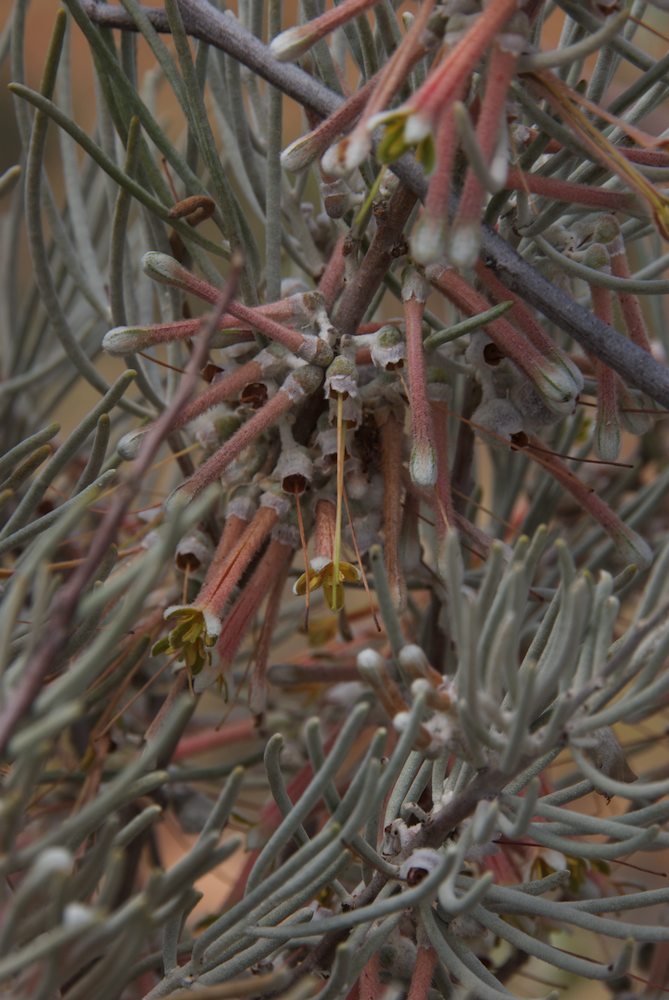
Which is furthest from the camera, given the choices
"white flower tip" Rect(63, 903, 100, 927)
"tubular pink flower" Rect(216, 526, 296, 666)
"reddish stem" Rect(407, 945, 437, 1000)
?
"tubular pink flower" Rect(216, 526, 296, 666)

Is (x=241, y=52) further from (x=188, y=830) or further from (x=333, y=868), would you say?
(x=188, y=830)

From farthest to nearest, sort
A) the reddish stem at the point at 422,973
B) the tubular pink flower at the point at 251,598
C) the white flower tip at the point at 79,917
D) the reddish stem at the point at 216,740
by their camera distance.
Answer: the reddish stem at the point at 216,740 → the tubular pink flower at the point at 251,598 → the reddish stem at the point at 422,973 → the white flower tip at the point at 79,917

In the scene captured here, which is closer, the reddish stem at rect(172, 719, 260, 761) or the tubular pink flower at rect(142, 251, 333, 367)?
the tubular pink flower at rect(142, 251, 333, 367)

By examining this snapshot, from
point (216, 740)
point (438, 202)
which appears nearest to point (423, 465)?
point (438, 202)

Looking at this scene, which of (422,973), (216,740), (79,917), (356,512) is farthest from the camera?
(216,740)

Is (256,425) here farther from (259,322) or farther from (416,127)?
(416,127)

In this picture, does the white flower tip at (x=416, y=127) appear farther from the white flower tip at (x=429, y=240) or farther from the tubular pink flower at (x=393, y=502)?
the tubular pink flower at (x=393, y=502)

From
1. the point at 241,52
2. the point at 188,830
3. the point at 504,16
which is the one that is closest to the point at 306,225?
the point at 241,52

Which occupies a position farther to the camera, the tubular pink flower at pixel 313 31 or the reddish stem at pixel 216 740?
the reddish stem at pixel 216 740

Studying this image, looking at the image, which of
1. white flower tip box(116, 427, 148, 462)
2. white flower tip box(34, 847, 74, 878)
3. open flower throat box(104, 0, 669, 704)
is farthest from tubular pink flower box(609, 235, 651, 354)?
white flower tip box(34, 847, 74, 878)

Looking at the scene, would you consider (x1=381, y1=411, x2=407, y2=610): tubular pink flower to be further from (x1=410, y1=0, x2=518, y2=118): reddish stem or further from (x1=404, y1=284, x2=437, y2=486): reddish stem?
(x1=410, y1=0, x2=518, y2=118): reddish stem

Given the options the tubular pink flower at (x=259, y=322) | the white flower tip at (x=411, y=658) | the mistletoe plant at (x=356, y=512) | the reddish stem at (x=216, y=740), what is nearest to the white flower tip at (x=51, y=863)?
the mistletoe plant at (x=356, y=512)
